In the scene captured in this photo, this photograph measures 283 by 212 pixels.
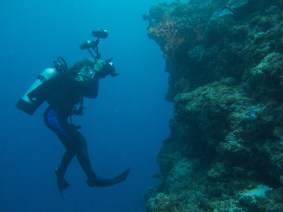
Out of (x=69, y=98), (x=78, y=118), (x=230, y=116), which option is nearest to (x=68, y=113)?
(x=69, y=98)

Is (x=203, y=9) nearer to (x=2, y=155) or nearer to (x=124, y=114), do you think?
(x=124, y=114)

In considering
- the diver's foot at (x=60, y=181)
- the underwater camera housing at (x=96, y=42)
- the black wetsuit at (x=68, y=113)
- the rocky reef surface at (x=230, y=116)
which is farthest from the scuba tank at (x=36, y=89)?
the rocky reef surface at (x=230, y=116)

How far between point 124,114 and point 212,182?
114 metres

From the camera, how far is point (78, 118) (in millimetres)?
102312

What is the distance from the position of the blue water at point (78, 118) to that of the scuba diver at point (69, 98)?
186 ft

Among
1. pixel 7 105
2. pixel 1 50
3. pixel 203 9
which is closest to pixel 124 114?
pixel 7 105

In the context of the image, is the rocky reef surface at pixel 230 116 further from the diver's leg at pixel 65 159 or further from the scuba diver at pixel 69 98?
the diver's leg at pixel 65 159

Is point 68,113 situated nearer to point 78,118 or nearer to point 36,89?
point 36,89

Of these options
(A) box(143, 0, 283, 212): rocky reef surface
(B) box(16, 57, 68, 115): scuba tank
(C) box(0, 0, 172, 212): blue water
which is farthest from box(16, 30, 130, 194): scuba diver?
(C) box(0, 0, 172, 212): blue water

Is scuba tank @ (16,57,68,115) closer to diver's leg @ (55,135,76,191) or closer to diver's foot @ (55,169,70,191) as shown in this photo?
diver's leg @ (55,135,76,191)

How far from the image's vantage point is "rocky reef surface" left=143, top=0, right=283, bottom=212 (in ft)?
16.2

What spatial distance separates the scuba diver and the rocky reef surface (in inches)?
84.0

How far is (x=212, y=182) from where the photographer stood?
5.77 meters

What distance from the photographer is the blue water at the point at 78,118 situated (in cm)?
7556
